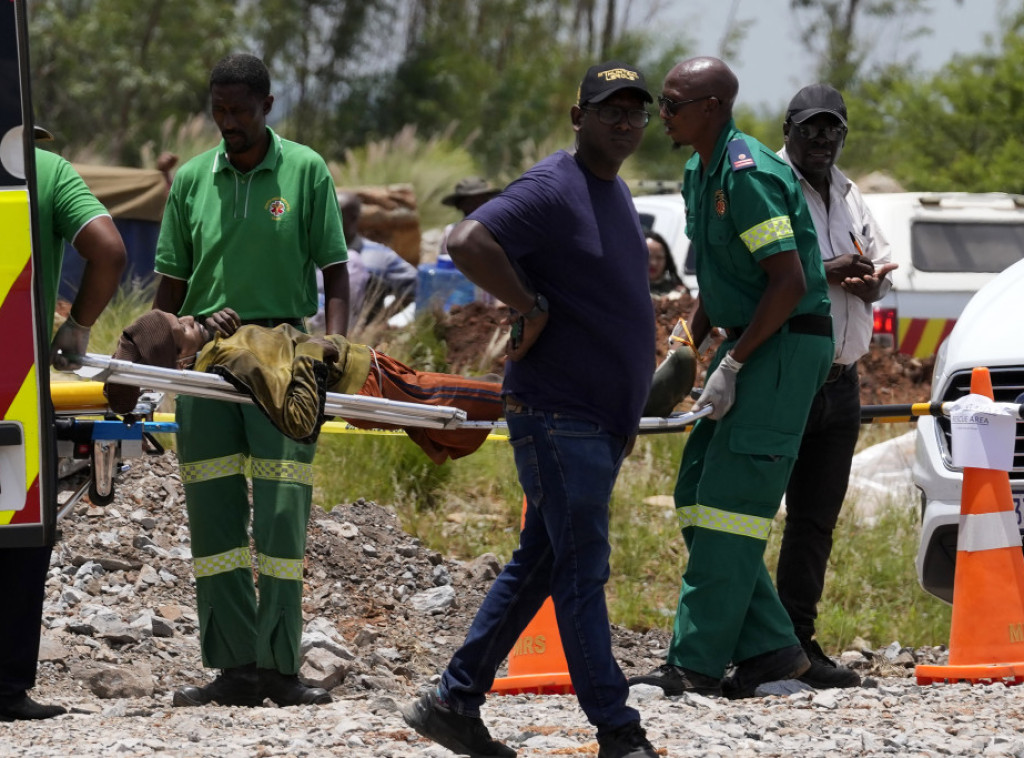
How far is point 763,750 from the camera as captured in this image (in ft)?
15.2

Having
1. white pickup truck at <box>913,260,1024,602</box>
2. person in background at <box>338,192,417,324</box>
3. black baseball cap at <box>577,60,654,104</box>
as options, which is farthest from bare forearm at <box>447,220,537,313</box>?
person in background at <box>338,192,417,324</box>

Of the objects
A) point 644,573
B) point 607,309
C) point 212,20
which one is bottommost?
point 644,573

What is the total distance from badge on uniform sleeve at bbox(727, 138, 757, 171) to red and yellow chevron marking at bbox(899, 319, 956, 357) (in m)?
6.79

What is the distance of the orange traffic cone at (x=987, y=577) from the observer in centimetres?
602

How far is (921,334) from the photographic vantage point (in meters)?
12.0

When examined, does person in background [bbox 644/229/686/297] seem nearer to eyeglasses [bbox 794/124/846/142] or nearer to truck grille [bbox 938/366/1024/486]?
truck grille [bbox 938/366/1024/486]

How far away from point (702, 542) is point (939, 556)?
1292mm

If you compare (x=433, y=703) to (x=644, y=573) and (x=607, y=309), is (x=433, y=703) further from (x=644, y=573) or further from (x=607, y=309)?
(x=644, y=573)

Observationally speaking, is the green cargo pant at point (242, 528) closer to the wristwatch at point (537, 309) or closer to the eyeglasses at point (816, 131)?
the wristwatch at point (537, 309)

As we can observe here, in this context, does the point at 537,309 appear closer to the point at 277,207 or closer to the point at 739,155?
the point at 739,155

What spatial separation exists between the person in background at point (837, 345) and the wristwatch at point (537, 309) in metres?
1.93

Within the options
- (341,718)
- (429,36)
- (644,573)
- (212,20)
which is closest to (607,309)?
(341,718)

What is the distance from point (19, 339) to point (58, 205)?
698 mm

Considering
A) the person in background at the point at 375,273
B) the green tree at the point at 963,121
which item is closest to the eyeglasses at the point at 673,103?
the person in background at the point at 375,273
